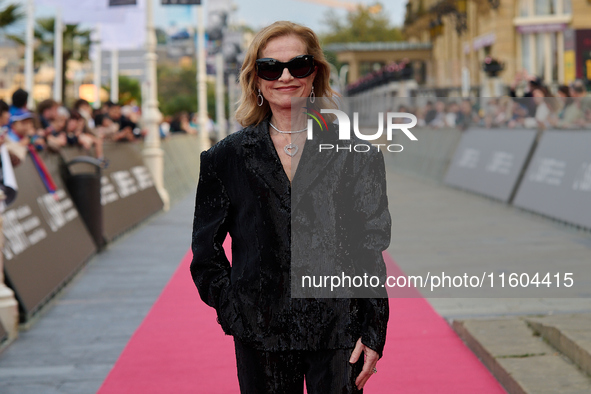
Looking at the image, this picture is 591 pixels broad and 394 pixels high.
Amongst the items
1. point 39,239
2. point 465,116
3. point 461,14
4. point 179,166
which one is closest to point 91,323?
point 39,239

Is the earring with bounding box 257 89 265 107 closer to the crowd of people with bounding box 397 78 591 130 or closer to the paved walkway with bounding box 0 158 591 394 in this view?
the paved walkway with bounding box 0 158 591 394

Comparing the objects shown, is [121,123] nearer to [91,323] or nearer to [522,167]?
[522,167]

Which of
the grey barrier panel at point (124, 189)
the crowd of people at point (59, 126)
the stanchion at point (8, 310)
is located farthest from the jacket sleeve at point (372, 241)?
the grey barrier panel at point (124, 189)

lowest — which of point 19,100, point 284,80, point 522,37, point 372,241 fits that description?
point 372,241

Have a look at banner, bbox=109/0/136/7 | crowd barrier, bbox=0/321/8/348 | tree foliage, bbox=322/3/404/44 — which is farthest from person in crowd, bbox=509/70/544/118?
tree foliage, bbox=322/3/404/44

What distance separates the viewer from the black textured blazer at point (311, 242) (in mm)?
2584

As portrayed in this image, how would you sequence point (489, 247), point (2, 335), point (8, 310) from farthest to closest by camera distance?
point (489, 247), point (8, 310), point (2, 335)

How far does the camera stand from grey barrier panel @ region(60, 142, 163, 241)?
11.6 meters

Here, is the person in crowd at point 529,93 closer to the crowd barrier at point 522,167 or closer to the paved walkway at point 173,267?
the crowd barrier at point 522,167

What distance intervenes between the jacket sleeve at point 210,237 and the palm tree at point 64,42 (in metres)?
52.0

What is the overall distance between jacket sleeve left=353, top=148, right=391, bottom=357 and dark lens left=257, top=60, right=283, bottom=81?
1.29 feet

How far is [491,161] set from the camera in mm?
14891

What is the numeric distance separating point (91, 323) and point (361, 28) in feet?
357

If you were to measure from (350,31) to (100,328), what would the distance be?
10878 centimetres
